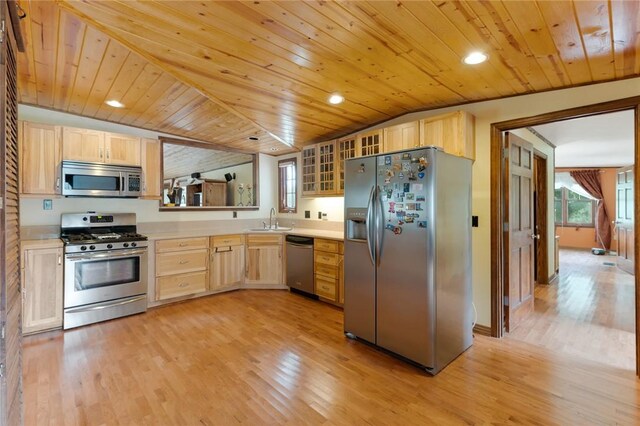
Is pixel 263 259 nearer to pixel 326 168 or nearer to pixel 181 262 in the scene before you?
pixel 181 262

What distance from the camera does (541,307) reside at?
3861 mm

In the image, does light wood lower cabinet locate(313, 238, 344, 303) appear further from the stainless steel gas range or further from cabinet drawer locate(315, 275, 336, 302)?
the stainless steel gas range

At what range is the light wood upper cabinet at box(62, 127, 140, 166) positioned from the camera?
3383 millimetres

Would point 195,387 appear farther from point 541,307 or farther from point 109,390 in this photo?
point 541,307

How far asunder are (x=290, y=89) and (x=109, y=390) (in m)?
2.71

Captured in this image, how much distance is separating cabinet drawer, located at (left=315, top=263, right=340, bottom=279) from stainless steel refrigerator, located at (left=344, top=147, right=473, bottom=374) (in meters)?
0.90

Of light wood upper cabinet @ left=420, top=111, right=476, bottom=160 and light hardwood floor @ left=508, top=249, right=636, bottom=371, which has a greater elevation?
light wood upper cabinet @ left=420, top=111, right=476, bottom=160

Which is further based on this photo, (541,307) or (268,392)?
(541,307)

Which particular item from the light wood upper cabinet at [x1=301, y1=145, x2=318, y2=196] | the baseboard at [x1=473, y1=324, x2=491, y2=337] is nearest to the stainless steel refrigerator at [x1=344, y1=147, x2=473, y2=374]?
the baseboard at [x1=473, y1=324, x2=491, y2=337]

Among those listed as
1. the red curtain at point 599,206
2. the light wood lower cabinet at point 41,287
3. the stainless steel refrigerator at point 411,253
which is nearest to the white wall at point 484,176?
the stainless steel refrigerator at point 411,253

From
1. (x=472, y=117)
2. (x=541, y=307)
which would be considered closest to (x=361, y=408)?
(x=472, y=117)

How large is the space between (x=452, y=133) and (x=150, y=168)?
3620 millimetres

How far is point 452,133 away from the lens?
2943 mm

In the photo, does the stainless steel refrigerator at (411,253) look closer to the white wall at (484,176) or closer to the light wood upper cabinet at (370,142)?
the white wall at (484,176)
